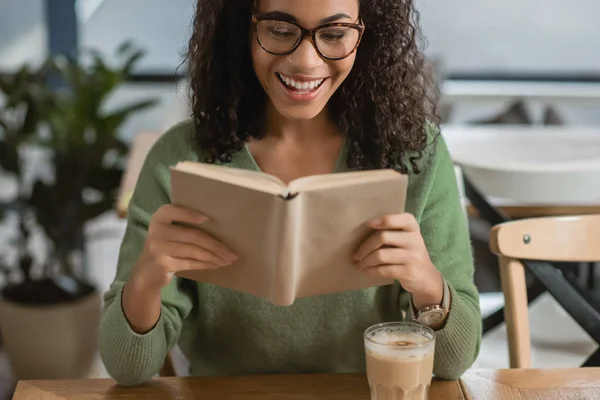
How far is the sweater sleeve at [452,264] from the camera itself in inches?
49.3

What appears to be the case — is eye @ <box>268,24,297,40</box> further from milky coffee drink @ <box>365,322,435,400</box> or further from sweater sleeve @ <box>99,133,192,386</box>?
milky coffee drink @ <box>365,322,435,400</box>

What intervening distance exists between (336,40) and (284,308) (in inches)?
17.1

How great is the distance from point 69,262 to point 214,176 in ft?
7.39

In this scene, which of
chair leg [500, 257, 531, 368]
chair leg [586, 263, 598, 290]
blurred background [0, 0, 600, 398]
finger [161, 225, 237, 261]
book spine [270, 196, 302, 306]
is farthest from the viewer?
chair leg [586, 263, 598, 290]

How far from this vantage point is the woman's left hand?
1095 millimetres

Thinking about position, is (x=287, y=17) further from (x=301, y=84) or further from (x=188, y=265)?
Result: (x=188, y=265)

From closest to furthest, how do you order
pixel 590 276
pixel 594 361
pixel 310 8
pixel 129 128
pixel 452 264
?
pixel 310 8
pixel 452 264
pixel 594 361
pixel 590 276
pixel 129 128

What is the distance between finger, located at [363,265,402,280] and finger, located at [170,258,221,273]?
7.8 inches

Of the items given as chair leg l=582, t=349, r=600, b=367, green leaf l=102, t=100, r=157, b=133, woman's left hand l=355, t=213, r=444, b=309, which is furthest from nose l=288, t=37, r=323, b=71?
green leaf l=102, t=100, r=157, b=133

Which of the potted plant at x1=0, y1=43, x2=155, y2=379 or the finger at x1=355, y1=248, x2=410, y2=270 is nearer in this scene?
the finger at x1=355, y1=248, x2=410, y2=270

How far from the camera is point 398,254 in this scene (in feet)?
3.69

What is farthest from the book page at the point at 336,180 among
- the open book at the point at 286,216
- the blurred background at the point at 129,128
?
the blurred background at the point at 129,128

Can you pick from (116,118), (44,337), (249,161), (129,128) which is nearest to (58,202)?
(116,118)

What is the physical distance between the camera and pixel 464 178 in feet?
7.57
